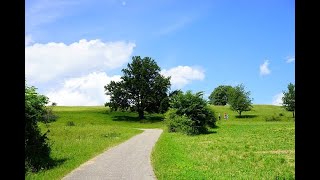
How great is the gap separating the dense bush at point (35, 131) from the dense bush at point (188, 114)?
2870 centimetres

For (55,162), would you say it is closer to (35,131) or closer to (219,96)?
(35,131)

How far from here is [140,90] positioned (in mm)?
94500

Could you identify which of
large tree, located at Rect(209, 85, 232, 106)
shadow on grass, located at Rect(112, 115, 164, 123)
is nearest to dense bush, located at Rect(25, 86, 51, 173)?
shadow on grass, located at Rect(112, 115, 164, 123)

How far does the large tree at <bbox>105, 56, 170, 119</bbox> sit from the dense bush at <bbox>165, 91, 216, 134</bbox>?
1602 inches

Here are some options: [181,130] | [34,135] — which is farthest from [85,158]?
[181,130]

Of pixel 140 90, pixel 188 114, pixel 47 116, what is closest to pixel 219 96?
pixel 140 90

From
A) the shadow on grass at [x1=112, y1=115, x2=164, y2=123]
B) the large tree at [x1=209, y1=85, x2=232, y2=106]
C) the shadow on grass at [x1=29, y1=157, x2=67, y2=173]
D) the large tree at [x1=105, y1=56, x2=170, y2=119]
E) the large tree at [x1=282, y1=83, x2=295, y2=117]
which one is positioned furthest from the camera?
the large tree at [x1=209, y1=85, x2=232, y2=106]

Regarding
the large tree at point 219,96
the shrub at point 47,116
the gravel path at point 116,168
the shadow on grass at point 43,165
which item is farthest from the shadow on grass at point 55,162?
the large tree at point 219,96

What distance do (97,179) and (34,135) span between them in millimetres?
5663

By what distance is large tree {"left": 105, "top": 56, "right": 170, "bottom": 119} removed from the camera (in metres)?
93.6

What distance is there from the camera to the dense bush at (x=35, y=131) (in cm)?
1944

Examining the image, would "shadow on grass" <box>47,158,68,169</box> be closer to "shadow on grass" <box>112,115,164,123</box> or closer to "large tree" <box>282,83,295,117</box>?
"shadow on grass" <box>112,115,164,123</box>

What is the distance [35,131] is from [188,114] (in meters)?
31.7
